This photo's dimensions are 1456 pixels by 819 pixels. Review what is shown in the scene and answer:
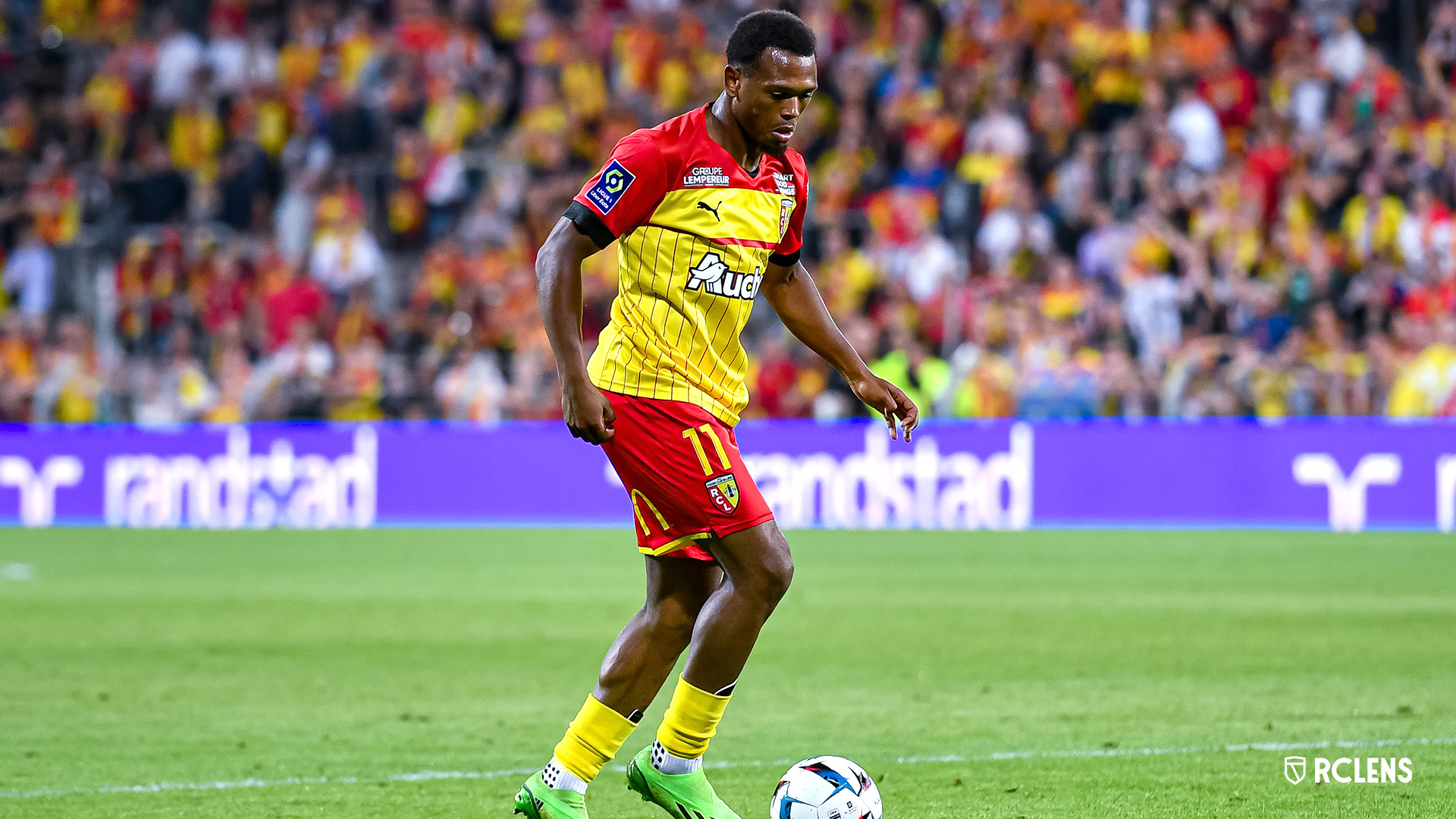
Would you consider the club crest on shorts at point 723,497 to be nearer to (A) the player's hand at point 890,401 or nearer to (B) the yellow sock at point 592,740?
(B) the yellow sock at point 592,740

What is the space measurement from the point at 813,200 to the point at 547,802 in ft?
51.4

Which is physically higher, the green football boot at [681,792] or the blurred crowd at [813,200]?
the blurred crowd at [813,200]

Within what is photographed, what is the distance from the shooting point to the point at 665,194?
5168mm

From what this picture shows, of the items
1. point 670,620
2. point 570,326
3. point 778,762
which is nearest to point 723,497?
point 670,620

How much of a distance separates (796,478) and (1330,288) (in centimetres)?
518

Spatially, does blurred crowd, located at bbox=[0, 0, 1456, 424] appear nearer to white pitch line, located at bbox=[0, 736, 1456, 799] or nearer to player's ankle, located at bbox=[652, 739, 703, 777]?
white pitch line, located at bbox=[0, 736, 1456, 799]

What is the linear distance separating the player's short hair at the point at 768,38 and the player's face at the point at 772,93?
0.6 inches

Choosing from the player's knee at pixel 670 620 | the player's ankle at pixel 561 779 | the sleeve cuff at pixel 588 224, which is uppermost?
the sleeve cuff at pixel 588 224

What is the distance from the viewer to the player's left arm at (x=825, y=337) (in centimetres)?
573

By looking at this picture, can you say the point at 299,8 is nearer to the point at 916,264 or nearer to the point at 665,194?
the point at 916,264

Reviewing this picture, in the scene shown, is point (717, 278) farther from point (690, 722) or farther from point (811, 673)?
point (811, 673)

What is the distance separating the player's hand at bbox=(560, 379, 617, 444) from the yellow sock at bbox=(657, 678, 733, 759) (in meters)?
0.77

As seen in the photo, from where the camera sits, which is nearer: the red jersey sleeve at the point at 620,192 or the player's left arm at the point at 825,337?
the red jersey sleeve at the point at 620,192

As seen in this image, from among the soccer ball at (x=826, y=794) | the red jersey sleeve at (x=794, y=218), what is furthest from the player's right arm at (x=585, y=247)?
the soccer ball at (x=826, y=794)
